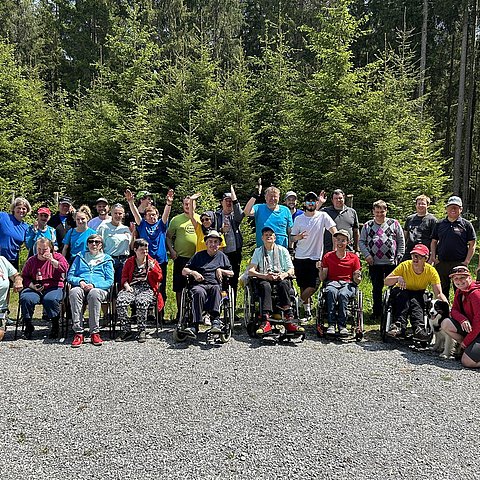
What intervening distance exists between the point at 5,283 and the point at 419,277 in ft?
16.6

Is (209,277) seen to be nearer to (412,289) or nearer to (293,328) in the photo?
(293,328)

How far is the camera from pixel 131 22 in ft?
48.7

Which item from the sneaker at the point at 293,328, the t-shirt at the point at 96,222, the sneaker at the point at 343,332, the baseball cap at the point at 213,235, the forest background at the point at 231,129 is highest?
the forest background at the point at 231,129

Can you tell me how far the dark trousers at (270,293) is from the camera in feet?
19.9

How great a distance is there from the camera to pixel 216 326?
5.83 m

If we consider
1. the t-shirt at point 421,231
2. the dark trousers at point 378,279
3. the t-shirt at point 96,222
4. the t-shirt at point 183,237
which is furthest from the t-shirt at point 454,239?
the t-shirt at point 96,222

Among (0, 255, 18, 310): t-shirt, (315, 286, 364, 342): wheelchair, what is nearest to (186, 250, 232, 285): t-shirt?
(315, 286, 364, 342): wheelchair

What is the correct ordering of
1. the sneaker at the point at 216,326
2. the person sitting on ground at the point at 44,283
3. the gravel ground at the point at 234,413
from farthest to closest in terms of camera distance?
1. the person sitting on ground at the point at 44,283
2. the sneaker at the point at 216,326
3. the gravel ground at the point at 234,413

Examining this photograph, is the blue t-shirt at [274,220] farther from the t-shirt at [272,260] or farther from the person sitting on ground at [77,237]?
the person sitting on ground at [77,237]

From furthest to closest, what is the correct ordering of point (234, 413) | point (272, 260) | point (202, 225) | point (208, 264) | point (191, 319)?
1. point (202, 225)
2. point (272, 260)
3. point (208, 264)
4. point (191, 319)
5. point (234, 413)

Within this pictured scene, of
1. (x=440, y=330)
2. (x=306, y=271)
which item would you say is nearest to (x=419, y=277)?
(x=440, y=330)

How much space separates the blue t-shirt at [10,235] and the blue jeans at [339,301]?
432 cm

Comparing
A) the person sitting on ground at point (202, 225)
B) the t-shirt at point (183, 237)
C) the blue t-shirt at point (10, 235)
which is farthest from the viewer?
Answer: the blue t-shirt at point (10, 235)

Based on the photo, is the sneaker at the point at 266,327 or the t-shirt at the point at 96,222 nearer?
the sneaker at the point at 266,327
